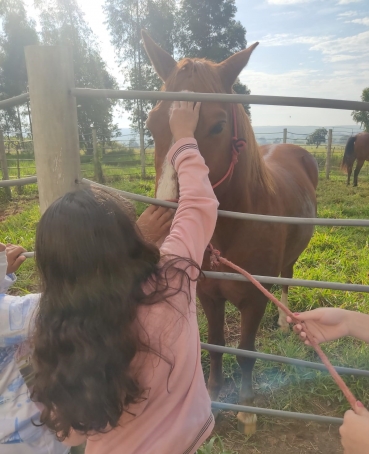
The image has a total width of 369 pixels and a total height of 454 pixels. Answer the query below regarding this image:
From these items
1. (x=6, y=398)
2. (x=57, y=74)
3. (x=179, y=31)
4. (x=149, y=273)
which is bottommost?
(x=6, y=398)

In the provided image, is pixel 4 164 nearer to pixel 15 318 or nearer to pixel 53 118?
pixel 53 118

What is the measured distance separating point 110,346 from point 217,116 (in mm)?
910

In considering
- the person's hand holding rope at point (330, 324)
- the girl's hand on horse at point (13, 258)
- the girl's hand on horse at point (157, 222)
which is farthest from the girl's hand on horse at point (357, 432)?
the girl's hand on horse at point (13, 258)

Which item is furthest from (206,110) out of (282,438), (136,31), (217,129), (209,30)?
(209,30)

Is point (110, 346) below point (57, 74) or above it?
below

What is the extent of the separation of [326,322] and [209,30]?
628 inches

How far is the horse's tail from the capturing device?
33.9 ft

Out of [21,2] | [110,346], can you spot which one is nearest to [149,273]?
[110,346]

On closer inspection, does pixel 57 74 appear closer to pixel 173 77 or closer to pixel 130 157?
pixel 173 77

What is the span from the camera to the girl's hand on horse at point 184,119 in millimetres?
1157

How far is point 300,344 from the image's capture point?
2648 millimetres

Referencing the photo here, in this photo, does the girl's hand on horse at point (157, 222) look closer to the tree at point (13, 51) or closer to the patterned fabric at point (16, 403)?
the patterned fabric at point (16, 403)

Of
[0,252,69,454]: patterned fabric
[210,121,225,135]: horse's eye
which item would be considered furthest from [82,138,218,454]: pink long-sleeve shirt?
[210,121,225,135]: horse's eye

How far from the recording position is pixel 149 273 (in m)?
0.85
